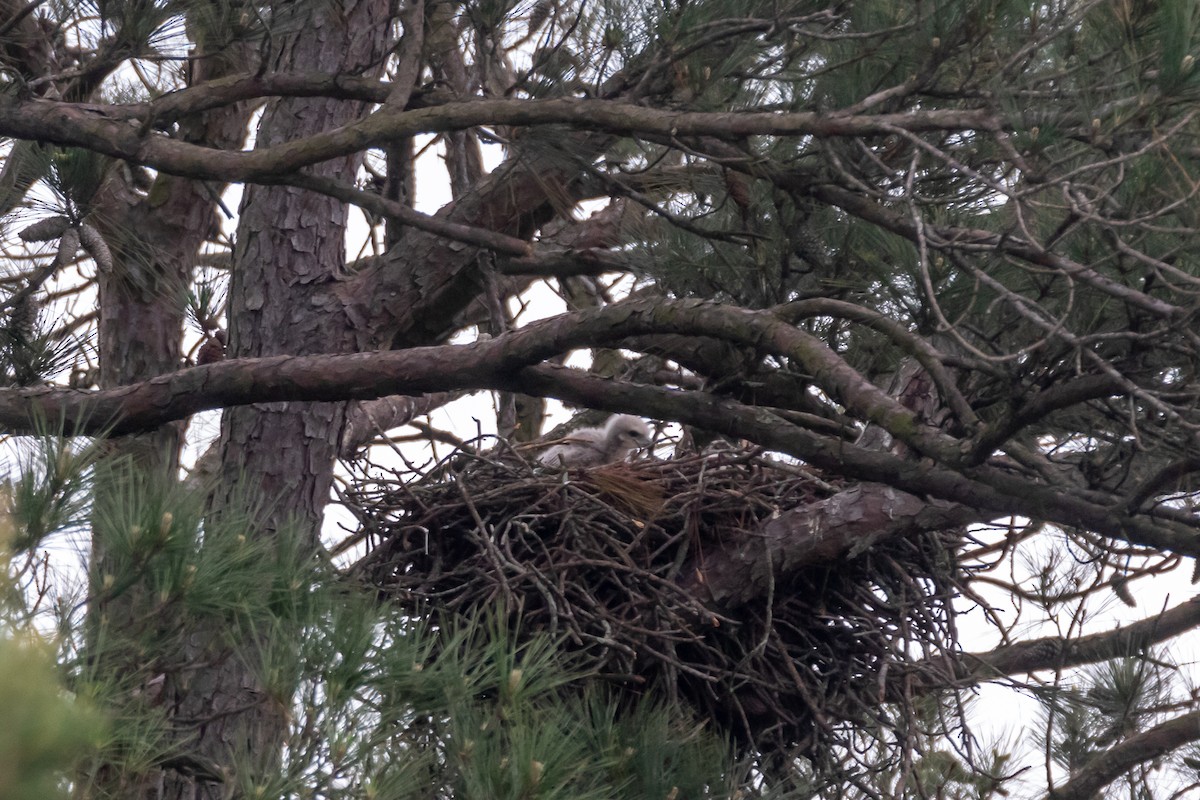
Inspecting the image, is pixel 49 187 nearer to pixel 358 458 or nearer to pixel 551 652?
pixel 358 458

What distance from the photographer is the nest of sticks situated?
3.82 m

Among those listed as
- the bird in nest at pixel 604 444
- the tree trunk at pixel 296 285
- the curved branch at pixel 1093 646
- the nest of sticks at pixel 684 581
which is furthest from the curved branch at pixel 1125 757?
the tree trunk at pixel 296 285

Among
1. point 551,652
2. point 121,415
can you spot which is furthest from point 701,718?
point 121,415

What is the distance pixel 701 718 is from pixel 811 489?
843 millimetres

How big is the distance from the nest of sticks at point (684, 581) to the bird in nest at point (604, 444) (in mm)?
1229

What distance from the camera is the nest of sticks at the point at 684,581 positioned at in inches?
150

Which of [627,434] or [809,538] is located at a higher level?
[627,434]

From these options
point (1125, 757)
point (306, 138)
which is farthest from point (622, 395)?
point (1125, 757)

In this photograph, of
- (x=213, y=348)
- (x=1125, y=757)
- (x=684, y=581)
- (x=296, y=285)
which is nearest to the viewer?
(x=1125, y=757)

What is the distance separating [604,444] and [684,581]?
5.52 ft

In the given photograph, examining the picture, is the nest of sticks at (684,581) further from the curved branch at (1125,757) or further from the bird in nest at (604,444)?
the bird in nest at (604,444)

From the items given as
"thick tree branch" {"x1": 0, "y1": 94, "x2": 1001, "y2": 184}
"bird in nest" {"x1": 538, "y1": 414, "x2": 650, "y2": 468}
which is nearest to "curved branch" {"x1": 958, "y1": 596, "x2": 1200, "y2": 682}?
"bird in nest" {"x1": 538, "y1": 414, "x2": 650, "y2": 468}

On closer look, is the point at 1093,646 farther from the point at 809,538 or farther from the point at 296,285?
the point at 296,285

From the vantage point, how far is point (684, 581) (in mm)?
4078
